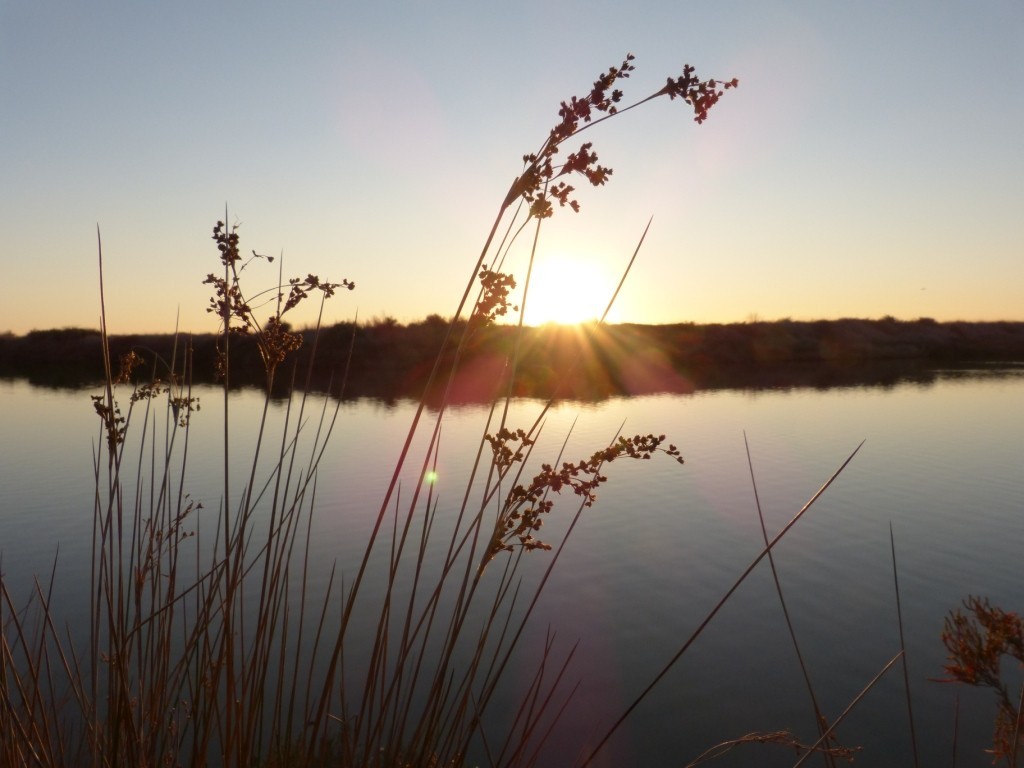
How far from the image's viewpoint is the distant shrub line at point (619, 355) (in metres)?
27.5

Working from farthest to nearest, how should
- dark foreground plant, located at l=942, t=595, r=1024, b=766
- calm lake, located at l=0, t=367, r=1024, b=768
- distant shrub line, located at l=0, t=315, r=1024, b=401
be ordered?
1. distant shrub line, located at l=0, t=315, r=1024, b=401
2. calm lake, located at l=0, t=367, r=1024, b=768
3. dark foreground plant, located at l=942, t=595, r=1024, b=766

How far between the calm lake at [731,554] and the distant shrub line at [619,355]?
32.3 ft

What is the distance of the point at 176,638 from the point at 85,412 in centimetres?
1565

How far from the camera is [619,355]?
35500mm

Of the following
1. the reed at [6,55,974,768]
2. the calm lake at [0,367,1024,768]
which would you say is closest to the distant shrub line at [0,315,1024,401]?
the calm lake at [0,367,1024,768]

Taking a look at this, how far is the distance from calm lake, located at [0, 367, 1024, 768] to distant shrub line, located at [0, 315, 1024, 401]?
9.85 meters

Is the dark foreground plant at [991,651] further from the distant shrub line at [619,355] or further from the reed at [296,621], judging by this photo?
the distant shrub line at [619,355]

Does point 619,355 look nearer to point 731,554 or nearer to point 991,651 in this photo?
point 731,554

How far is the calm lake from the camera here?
15.6ft

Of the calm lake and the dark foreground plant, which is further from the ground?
the dark foreground plant

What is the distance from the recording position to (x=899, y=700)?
16.1 ft

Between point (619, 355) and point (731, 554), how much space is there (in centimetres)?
2822

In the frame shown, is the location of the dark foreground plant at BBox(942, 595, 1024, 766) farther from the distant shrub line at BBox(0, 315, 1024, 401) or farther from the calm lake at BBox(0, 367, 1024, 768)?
the distant shrub line at BBox(0, 315, 1024, 401)

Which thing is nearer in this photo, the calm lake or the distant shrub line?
the calm lake
